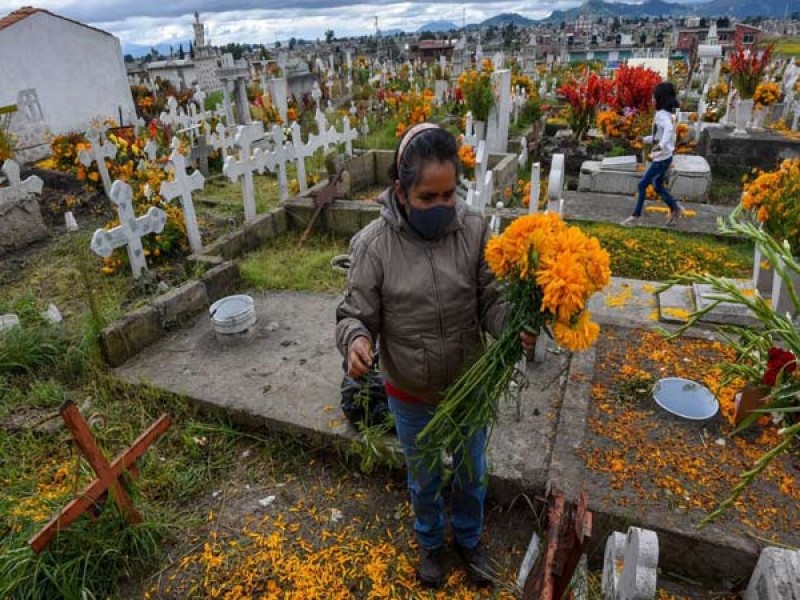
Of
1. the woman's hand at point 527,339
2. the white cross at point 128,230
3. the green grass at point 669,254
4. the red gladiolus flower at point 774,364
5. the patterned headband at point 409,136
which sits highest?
the patterned headband at point 409,136

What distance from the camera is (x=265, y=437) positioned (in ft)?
10.5

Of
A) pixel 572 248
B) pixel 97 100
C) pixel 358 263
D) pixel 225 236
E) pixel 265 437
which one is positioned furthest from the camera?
pixel 97 100

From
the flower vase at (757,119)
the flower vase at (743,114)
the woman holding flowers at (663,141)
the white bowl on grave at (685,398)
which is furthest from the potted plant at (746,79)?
the white bowl on grave at (685,398)

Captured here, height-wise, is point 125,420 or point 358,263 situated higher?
point 358,263

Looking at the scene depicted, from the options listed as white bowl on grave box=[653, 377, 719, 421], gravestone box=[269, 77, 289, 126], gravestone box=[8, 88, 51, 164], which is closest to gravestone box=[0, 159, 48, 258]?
gravestone box=[8, 88, 51, 164]

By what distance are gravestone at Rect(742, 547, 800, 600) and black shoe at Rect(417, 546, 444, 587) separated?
120 centimetres

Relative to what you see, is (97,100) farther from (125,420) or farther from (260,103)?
(125,420)

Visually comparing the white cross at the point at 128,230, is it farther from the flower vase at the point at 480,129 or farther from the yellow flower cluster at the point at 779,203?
the flower vase at the point at 480,129

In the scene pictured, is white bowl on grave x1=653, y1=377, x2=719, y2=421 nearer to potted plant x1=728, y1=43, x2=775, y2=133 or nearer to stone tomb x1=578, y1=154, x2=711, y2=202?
stone tomb x1=578, y1=154, x2=711, y2=202

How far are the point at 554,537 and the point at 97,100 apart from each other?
15.7 meters

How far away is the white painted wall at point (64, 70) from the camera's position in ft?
37.9

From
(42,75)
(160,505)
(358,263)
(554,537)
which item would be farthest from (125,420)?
(42,75)

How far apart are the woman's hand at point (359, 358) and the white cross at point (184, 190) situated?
12.3 ft

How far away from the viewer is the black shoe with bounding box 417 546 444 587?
2281 mm
